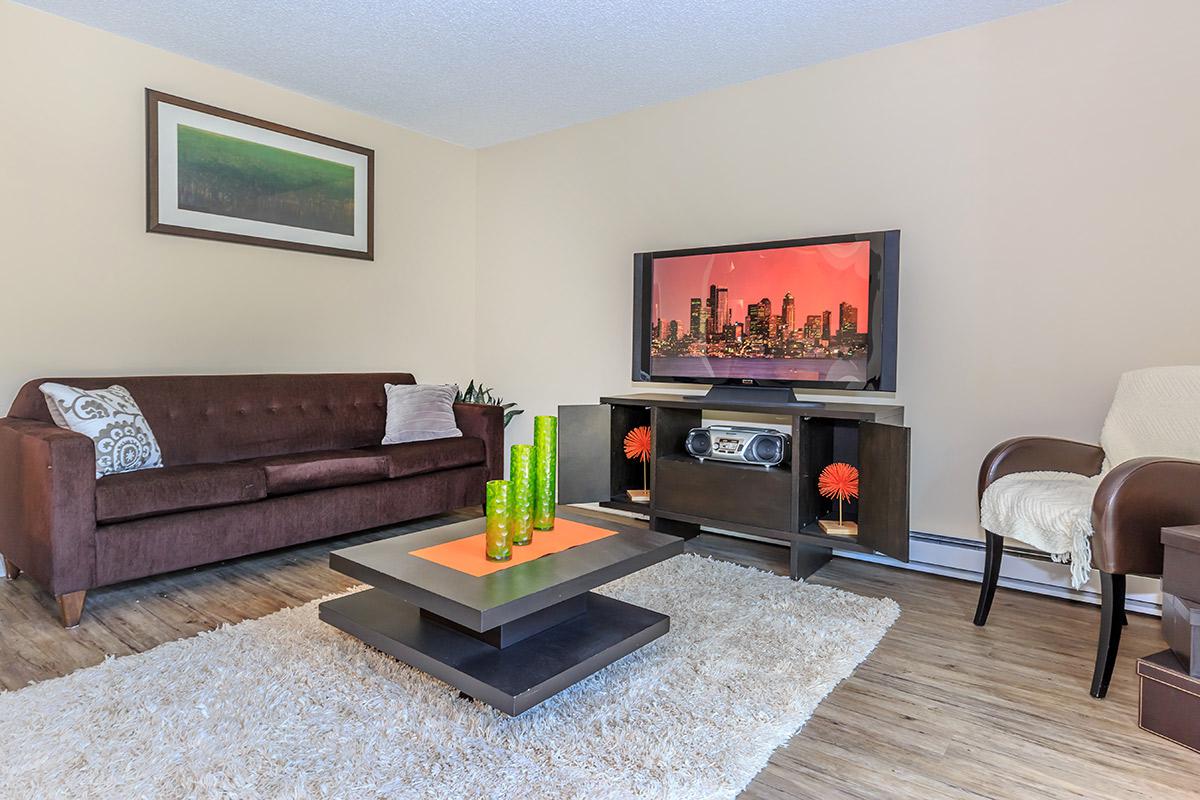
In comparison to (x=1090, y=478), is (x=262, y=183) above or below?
above

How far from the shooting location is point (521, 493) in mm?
1962

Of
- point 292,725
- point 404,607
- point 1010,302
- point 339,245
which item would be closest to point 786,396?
point 1010,302

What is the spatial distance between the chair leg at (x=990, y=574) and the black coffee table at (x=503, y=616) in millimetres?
1205

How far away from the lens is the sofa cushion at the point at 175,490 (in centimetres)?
244

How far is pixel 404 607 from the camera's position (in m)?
2.06

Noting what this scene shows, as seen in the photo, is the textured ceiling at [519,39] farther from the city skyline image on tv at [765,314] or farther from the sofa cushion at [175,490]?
the sofa cushion at [175,490]

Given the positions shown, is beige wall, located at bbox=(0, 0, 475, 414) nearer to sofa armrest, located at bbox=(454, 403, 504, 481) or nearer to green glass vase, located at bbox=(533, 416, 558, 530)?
sofa armrest, located at bbox=(454, 403, 504, 481)

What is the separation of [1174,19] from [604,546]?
2880 millimetres

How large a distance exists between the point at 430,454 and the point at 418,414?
342 millimetres

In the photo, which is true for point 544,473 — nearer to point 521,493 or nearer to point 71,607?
point 521,493

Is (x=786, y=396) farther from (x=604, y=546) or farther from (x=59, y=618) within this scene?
(x=59, y=618)

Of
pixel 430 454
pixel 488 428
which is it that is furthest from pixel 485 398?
pixel 430 454

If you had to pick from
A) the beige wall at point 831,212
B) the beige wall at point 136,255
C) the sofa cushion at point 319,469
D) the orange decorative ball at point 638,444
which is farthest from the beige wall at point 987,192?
the sofa cushion at point 319,469

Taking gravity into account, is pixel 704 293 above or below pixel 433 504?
above
